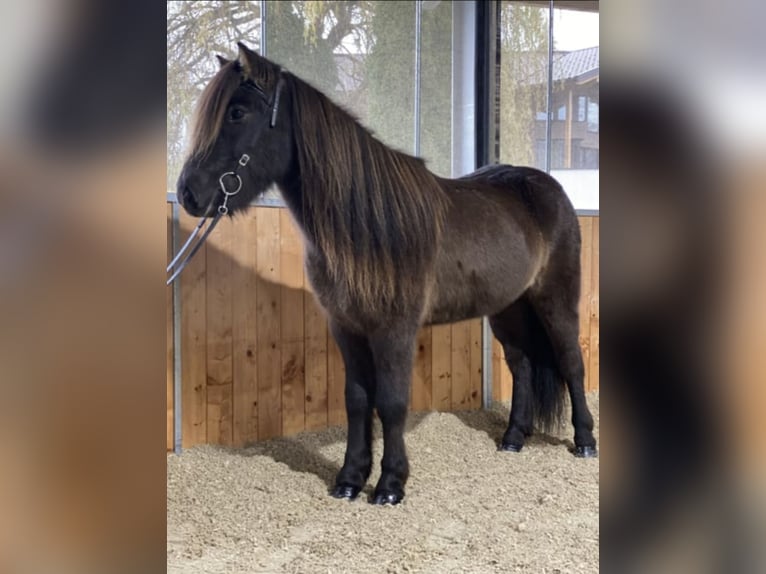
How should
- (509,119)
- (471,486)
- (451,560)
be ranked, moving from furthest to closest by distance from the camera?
(509,119) < (471,486) < (451,560)

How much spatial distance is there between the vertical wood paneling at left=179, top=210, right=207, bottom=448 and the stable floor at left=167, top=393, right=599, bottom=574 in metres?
0.13

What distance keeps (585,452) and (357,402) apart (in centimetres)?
122

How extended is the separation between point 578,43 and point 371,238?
2.87 meters

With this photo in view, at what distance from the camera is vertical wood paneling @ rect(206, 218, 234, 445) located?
317cm

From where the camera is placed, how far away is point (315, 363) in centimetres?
352

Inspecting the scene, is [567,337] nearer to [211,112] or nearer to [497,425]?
[497,425]

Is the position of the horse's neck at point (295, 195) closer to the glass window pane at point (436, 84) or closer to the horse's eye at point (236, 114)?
the horse's eye at point (236, 114)

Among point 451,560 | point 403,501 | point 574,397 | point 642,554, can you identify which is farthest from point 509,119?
point 642,554

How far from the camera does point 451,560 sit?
6.87 feet

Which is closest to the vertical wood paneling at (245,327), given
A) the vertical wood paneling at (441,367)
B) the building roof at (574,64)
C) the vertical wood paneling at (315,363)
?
the vertical wood paneling at (315,363)

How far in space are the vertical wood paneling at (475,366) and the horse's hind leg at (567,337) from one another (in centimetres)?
75

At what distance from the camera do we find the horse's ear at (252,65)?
7.79 ft

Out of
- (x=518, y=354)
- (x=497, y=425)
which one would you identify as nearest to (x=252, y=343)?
(x=518, y=354)

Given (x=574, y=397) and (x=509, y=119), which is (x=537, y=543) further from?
(x=509, y=119)
